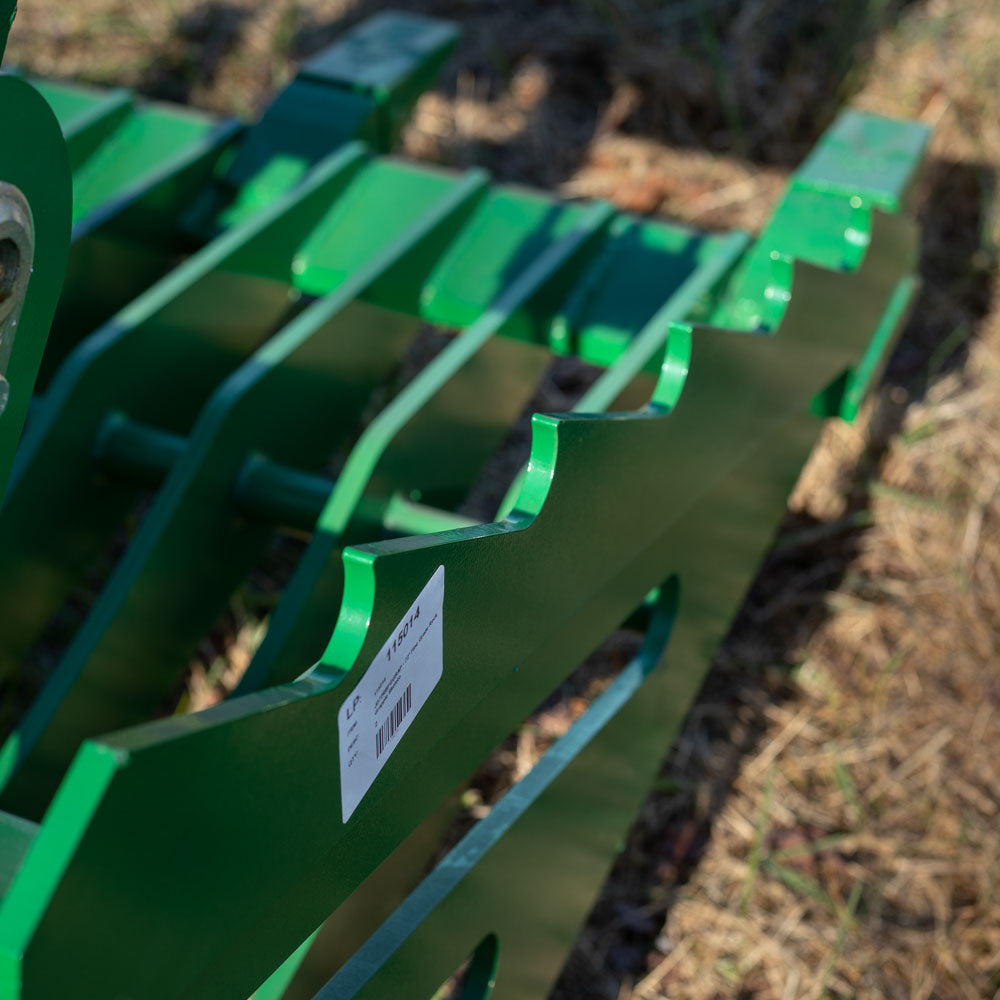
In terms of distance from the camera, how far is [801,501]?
2297mm

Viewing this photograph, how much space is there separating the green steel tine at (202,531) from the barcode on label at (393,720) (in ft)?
1.98

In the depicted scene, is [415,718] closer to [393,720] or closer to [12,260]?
[393,720]

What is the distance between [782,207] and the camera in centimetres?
198

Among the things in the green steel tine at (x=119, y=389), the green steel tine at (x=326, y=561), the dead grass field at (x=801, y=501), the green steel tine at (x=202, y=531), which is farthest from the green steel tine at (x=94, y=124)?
the dead grass field at (x=801, y=501)

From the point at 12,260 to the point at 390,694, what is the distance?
0.42m

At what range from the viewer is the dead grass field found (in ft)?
5.80

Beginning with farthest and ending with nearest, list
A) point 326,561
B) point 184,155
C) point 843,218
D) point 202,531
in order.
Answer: point 184,155, point 843,218, point 202,531, point 326,561

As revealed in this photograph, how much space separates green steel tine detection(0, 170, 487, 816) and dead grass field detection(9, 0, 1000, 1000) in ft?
2.24

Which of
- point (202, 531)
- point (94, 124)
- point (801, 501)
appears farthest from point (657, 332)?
point (94, 124)

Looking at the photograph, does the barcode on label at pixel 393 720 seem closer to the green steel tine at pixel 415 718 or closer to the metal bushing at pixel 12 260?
the green steel tine at pixel 415 718

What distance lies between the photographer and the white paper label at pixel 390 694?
968 millimetres

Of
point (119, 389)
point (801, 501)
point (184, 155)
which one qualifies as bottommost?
point (119, 389)

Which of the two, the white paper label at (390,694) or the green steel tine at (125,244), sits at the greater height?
the green steel tine at (125,244)

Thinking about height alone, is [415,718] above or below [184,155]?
below
